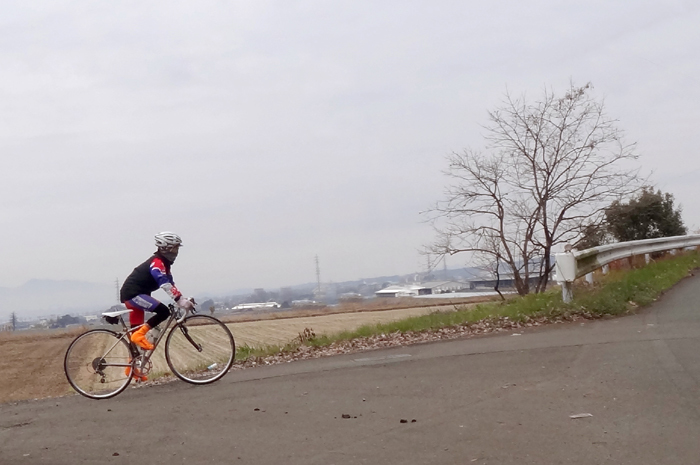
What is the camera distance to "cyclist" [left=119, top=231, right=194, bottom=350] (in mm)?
8148

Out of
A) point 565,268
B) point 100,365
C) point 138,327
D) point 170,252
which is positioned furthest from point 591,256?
point 100,365

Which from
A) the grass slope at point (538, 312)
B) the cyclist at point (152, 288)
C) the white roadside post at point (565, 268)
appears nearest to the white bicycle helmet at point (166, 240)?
the cyclist at point (152, 288)

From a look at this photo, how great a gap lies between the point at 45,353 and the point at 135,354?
30.5m

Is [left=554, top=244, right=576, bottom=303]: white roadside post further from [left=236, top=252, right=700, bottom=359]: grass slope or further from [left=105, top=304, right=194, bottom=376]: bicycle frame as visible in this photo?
[left=105, top=304, right=194, bottom=376]: bicycle frame

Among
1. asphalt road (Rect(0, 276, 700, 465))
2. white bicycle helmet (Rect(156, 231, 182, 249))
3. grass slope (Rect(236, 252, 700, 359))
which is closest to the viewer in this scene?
asphalt road (Rect(0, 276, 700, 465))

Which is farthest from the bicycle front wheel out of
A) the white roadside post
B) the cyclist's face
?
the white roadside post

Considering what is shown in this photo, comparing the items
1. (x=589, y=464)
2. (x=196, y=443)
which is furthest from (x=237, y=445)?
(x=589, y=464)

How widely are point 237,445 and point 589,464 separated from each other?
2.57 meters

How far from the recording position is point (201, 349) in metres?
8.78

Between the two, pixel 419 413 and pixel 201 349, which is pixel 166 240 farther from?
pixel 419 413

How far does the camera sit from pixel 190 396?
7.68 meters

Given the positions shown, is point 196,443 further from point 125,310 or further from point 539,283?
point 539,283

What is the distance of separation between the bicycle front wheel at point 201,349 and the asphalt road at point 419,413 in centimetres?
26

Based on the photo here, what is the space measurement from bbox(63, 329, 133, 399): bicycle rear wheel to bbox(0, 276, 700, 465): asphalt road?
0.21m
